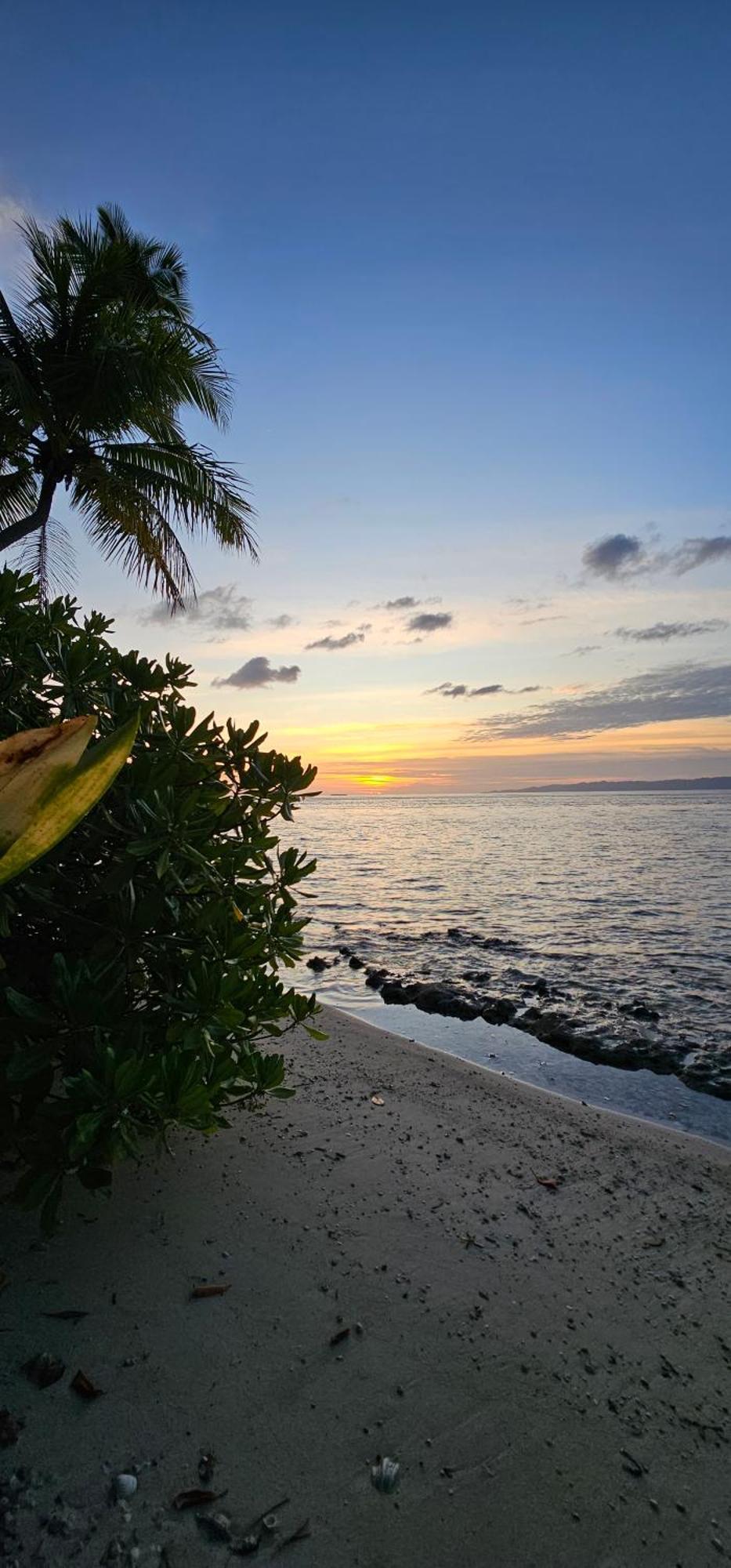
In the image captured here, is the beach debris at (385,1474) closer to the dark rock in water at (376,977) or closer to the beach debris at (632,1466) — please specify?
the beach debris at (632,1466)

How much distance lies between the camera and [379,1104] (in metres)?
4.72

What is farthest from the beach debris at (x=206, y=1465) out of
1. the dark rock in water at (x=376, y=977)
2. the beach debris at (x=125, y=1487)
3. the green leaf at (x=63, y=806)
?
the dark rock in water at (x=376, y=977)

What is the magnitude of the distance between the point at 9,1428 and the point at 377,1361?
3.63 ft

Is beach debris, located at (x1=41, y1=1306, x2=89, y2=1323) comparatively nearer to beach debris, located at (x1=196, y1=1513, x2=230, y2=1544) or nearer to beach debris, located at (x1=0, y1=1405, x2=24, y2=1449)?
beach debris, located at (x1=0, y1=1405, x2=24, y2=1449)

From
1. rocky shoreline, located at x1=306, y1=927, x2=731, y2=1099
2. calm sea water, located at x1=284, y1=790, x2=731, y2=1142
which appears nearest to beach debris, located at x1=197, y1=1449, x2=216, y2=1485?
calm sea water, located at x1=284, y1=790, x2=731, y2=1142

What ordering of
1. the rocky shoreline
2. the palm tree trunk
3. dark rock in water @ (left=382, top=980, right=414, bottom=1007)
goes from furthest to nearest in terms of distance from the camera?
the palm tree trunk, dark rock in water @ (left=382, top=980, right=414, bottom=1007), the rocky shoreline

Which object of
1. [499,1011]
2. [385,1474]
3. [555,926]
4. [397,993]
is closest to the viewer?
[385,1474]

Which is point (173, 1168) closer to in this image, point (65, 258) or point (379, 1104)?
point (379, 1104)

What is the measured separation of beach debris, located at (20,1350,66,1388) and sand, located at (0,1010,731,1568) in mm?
33

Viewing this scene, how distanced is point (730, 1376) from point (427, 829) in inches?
1528

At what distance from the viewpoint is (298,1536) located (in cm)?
189

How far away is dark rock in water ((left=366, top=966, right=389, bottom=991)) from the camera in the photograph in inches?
346

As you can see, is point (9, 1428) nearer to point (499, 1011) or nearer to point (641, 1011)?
point (499, 1011)

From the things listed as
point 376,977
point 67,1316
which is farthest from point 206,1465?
point 376,977
